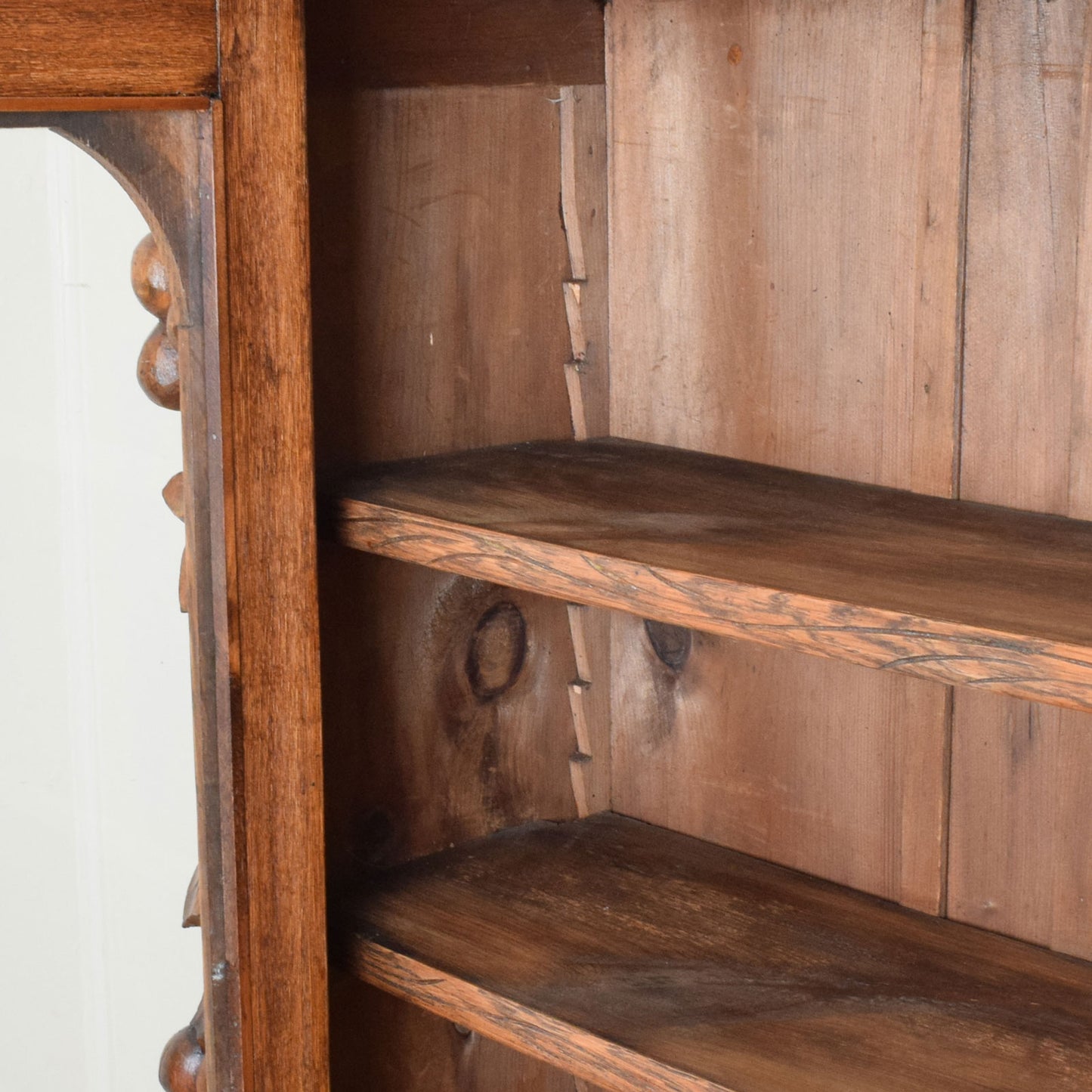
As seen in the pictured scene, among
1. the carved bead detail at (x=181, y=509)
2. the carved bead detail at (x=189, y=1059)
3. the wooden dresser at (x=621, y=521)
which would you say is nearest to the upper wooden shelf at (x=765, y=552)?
the wooden dresser at (x=621, y=521)

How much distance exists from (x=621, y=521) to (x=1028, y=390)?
30 centimetres

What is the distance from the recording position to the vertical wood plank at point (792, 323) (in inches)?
46.1

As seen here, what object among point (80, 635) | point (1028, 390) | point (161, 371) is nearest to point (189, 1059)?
point (80, 635)

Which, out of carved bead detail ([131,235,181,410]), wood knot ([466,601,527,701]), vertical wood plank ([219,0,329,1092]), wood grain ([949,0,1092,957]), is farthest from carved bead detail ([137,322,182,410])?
wood grain ([949,0,1092,957])

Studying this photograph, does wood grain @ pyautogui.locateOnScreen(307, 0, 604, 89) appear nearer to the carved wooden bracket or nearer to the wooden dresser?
the wooden dresser

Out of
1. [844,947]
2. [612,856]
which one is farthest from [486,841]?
[844,947]

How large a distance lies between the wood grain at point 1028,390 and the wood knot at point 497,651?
389mm

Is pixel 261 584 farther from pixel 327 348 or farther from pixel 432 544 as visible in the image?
pixel 327 348

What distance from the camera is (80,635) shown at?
143cm

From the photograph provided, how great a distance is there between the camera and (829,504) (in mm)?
1155

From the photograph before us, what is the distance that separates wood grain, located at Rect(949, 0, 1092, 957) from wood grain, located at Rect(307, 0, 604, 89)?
37cm

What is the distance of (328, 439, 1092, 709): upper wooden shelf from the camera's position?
0.85 metres

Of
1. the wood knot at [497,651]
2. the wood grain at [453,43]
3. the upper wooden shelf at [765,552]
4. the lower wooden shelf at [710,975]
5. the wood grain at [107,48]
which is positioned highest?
the wood grain at [453,43]

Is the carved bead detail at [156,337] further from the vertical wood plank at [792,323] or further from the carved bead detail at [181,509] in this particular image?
the vertical wood plank at [792,323]
